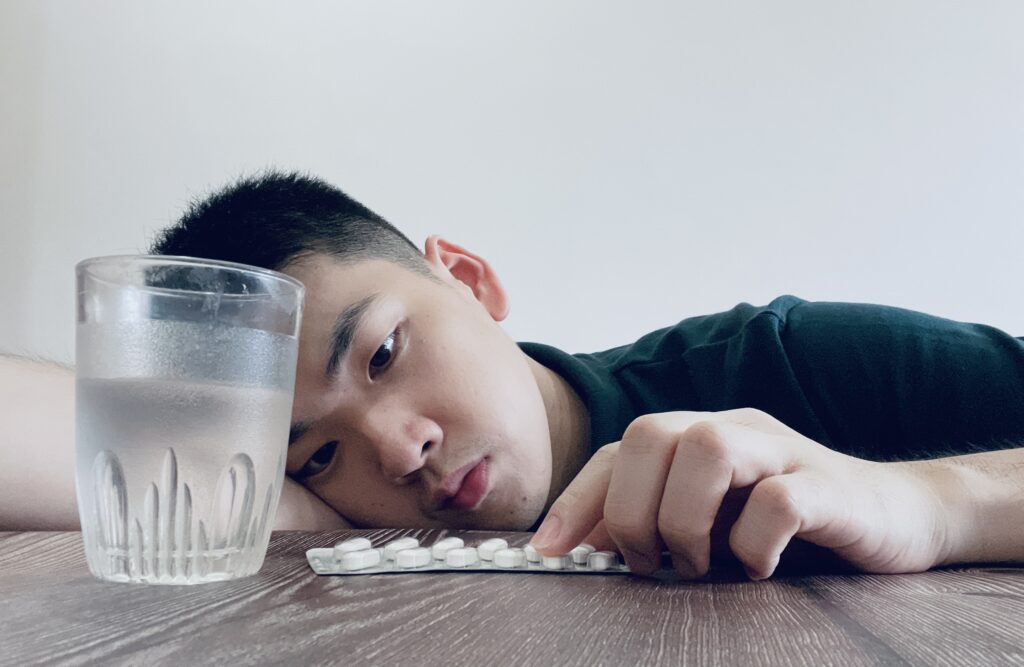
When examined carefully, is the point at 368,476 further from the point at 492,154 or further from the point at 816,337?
the point at 492,154

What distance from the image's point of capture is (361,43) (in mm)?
1566

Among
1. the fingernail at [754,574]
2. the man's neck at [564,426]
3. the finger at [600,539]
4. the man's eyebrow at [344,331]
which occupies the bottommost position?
the man's neck at [564,426]

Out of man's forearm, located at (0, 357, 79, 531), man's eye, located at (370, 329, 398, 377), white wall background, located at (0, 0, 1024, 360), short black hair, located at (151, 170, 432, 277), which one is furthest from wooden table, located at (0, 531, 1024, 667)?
white wall background, located at (0, 0, 1024, 360)

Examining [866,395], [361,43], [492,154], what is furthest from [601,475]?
[361,43]

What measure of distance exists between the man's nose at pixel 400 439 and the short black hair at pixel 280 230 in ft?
0.76

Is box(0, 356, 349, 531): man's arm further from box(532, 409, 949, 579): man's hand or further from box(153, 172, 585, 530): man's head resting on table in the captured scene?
box(532, 409, 949, 579): man's hand

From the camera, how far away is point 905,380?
2.75 ft

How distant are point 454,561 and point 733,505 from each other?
0.16 m

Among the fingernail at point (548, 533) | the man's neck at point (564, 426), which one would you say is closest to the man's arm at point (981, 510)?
the fingernail at point (548, 533)

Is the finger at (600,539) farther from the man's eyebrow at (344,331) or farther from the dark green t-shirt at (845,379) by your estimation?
the dark green t-shirt at (845,379)

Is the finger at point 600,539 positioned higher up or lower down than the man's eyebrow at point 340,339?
lower down

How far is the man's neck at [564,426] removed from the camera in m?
1.02

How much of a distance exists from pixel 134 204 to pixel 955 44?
5.45 feet

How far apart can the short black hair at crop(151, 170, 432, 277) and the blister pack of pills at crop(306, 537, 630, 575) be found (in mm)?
495
